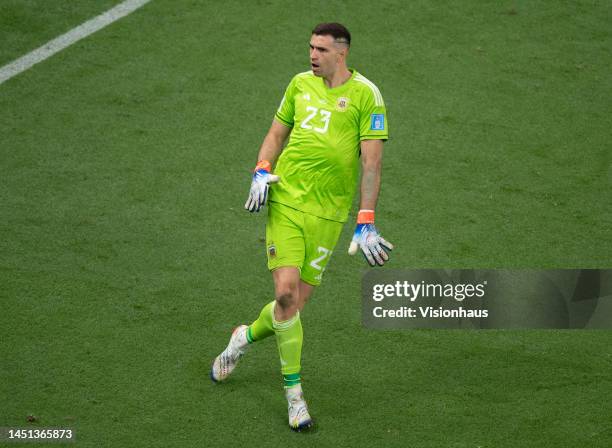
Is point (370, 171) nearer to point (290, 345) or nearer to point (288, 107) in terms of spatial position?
point (288, 107)

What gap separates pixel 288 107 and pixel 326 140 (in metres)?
0.42

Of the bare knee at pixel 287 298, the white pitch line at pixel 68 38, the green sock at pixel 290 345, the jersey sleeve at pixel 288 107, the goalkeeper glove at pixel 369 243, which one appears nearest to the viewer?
the goalkeeper glove at pixel 369 243

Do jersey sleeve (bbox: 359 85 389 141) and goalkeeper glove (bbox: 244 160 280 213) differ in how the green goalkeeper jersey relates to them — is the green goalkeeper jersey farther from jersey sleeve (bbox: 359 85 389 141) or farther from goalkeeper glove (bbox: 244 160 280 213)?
goalkeeper glove (bbox: 244 160 280 213)

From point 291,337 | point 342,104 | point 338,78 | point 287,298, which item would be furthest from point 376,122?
point 291,337

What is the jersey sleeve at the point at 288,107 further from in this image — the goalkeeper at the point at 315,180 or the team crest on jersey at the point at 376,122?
the team crest on jersey at the point at 376,122

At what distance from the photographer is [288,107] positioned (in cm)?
734

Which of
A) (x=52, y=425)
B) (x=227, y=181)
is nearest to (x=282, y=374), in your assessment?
(x=52, y=425)

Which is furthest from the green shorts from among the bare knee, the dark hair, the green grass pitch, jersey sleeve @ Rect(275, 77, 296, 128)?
the dark hair

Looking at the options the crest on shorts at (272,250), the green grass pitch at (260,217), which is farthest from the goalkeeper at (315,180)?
the green grass pitch at (260,217)

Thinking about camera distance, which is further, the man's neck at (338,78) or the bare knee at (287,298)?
the man's neck at (338,78)

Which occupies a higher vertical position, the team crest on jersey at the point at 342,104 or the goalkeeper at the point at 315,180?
the team crest on jersey at the point at 342,104

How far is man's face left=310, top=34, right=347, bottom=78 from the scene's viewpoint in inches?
277

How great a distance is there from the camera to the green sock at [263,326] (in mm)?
7293

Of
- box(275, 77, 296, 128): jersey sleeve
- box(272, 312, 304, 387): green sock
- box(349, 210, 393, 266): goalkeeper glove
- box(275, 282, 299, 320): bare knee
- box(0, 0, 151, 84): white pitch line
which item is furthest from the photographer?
box(0, 0, 151, 84): white pitch line
